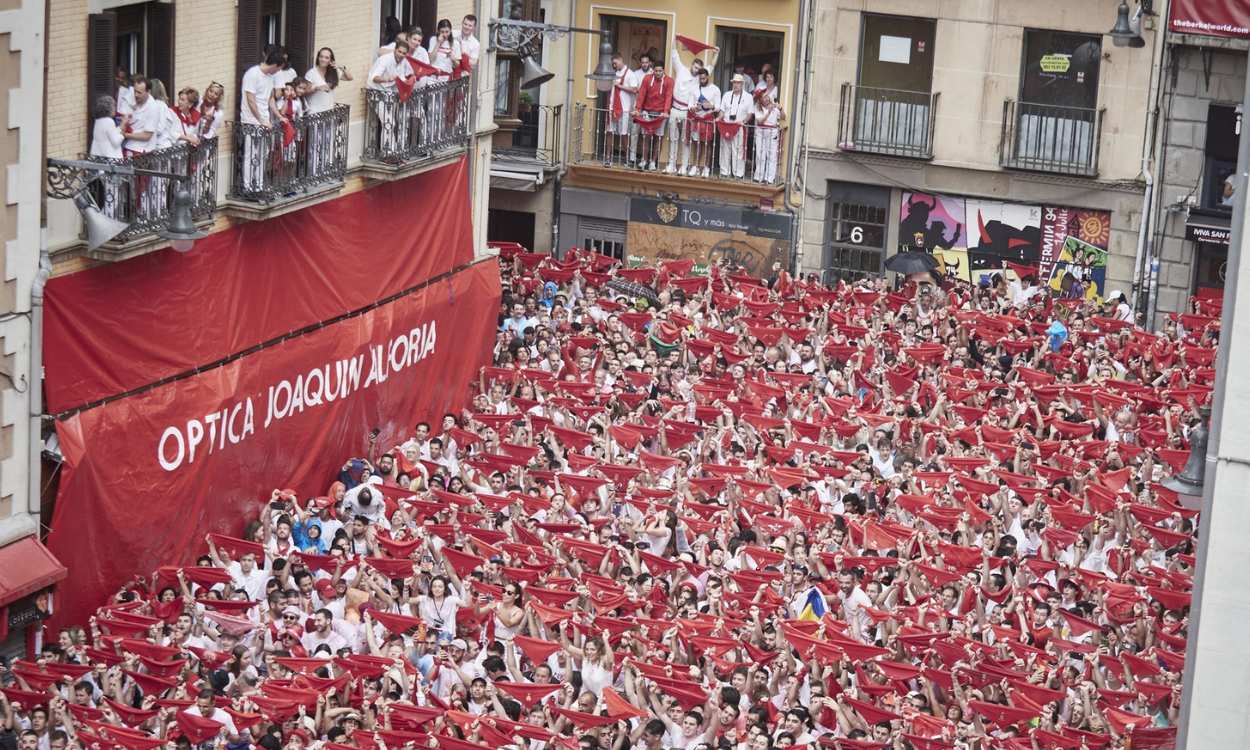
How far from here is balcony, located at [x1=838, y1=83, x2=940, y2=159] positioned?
45.8m

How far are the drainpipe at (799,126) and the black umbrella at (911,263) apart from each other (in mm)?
3097

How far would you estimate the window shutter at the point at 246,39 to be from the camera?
108 feet

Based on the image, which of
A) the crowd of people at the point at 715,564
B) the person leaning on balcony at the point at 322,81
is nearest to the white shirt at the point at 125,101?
the person leaning on balcony at the point at 322,81

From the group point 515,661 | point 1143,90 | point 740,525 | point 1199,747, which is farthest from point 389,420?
point 1199,747

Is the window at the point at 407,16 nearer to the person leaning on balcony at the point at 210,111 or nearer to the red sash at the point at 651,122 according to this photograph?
the person leaning on balcony at the point at 210,111

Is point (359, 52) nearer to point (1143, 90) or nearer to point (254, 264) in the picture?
point (254, 264)

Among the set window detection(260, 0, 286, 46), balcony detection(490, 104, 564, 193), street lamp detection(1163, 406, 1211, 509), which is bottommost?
street lamp detection(1163, 406, 1211, 509)

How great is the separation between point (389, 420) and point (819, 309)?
7943mm

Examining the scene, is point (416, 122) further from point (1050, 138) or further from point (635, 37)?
point (1050, 138)

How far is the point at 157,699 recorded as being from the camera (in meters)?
27.1

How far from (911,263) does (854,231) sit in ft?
12.1

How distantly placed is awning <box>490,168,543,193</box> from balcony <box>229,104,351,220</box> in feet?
38.1

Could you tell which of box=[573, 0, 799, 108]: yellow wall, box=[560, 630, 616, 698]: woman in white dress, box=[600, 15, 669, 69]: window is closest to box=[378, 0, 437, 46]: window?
box=[573, 0, 799, 108]: yellow wall

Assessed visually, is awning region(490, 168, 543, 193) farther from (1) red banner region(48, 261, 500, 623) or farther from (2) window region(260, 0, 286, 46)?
(2) window region(260, 0, 286, 46)
